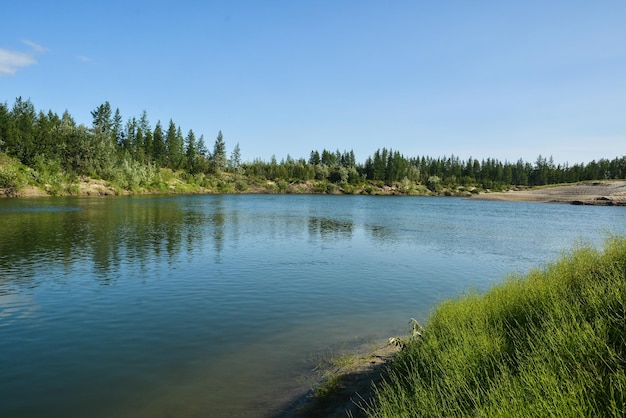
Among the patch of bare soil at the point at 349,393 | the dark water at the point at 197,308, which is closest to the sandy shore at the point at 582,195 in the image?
the dark water at the point at 197,308

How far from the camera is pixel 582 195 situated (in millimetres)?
139250

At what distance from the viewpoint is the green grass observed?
5656mm

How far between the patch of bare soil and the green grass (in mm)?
756

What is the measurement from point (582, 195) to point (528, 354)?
16157 centimetres

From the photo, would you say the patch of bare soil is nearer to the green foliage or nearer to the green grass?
the green grass

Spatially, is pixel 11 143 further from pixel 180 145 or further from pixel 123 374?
pixel 123 374

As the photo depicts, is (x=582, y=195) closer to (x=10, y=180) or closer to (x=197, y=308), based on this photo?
(x=197, y=308)

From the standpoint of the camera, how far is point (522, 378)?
6.20 meters

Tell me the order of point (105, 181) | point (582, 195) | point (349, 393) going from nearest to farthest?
point (349, 393), point (105, 181), point (582, 195)

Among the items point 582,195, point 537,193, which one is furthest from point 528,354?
point 537,193

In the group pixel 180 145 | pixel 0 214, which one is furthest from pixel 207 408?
pixel 180 145

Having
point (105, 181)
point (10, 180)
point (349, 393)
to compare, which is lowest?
point (349, 393)

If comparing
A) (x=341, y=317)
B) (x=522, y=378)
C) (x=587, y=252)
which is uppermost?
(x=587, y=252)

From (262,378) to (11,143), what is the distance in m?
147
